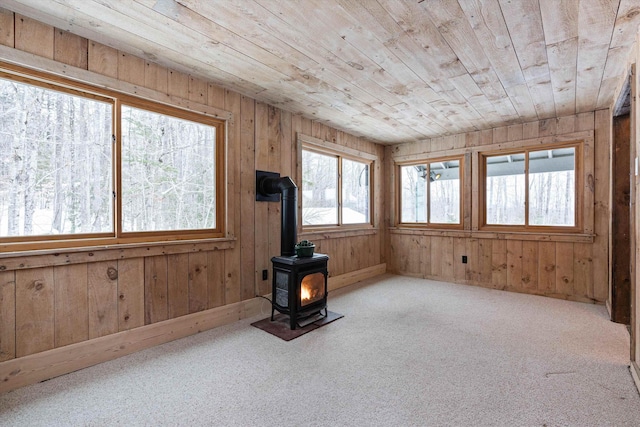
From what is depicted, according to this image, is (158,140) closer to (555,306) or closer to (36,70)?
(36,70)

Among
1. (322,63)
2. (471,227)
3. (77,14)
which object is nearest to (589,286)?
(471,227)

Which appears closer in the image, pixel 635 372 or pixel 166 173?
pixel 635 372

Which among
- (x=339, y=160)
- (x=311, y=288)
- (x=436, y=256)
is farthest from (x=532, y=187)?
(x=311, y=288)

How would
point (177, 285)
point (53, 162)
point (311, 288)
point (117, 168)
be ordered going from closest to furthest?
point (53, 162), point (117, 168), point (177, 285), point (311, 288)

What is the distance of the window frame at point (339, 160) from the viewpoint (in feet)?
13.4

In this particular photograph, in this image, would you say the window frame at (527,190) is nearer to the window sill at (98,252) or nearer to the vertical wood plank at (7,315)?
the window sill at (98,252)

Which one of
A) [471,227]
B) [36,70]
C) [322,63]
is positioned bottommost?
[471,227]

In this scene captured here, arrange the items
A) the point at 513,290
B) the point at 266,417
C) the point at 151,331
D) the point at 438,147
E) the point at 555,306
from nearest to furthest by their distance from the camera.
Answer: the point at 266,417 < the point at 151,331 < the point at 555,306 < the point at 513,290 < the point at 438,147

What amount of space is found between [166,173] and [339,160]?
2.70m

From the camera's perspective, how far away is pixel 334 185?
4.74m

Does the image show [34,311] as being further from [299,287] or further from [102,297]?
[299,287]

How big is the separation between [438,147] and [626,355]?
11.6 feet

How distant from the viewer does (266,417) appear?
1723 millimetres

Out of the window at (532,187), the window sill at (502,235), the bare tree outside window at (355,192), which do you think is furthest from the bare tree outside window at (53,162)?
the window at (532,187)
